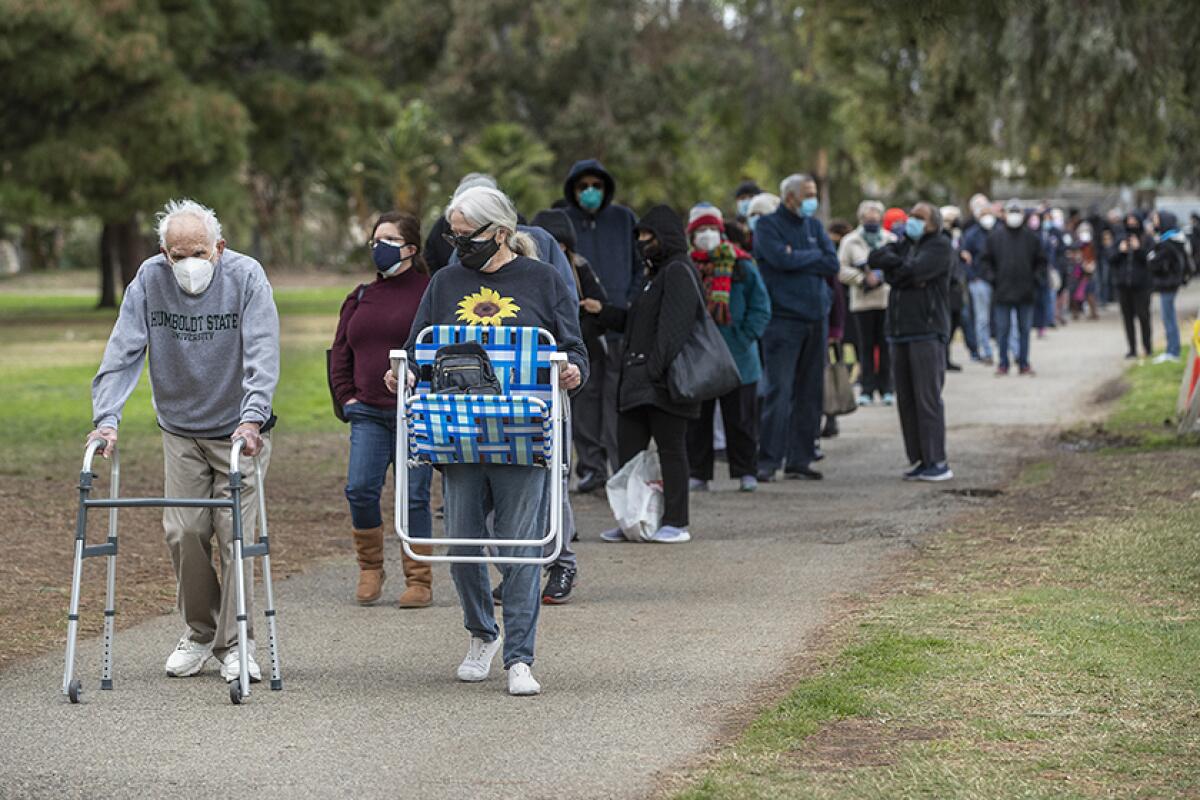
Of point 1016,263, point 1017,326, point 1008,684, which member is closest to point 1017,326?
point 1017,326

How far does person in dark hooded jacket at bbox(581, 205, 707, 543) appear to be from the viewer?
1120cm

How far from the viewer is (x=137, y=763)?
629 centimetres

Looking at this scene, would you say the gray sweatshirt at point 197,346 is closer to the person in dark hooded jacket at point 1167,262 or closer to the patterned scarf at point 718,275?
the patterned scarf at point 718,275

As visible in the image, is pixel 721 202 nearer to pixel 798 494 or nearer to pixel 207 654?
pixel 798 494

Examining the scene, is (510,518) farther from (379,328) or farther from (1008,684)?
(379,328)

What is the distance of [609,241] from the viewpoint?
12.7 meters

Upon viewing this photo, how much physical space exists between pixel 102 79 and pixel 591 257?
91.2 ft

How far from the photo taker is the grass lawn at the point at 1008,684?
19.8 ft

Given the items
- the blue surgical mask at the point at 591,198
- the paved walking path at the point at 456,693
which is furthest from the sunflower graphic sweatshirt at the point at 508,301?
the blue surgical mask at the point at 591,198

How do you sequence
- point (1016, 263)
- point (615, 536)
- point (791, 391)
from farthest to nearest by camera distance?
point (1016, 263), point (791, 391), point (615, 536)

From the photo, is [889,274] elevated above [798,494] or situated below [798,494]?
above

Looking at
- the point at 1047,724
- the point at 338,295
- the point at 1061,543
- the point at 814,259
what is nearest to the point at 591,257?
the point at 814,259

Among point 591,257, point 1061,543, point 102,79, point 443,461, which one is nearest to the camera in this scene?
point 443,461

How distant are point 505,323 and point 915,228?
7.60m
